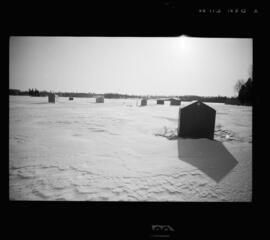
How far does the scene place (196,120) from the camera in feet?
11.6

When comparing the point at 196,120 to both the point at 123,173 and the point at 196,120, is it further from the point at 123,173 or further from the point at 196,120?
the point at 123,173

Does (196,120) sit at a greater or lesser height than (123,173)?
greater

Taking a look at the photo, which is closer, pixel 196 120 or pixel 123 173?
pixel 123 173

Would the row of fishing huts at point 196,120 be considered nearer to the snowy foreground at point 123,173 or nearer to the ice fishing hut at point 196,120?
the ice fishing hut at point 196,120

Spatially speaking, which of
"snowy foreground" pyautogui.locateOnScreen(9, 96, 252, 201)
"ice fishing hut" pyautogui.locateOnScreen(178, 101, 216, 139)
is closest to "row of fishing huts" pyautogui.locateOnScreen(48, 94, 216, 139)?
"ice fishing hut" pyautogui.locateOnScreen(178, 101, 216, 139)

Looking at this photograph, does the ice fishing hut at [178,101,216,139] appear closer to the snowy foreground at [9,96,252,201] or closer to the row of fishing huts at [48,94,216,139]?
the row of fishing huts at [48,94,216,139]

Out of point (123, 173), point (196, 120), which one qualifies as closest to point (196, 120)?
point (196, 120)

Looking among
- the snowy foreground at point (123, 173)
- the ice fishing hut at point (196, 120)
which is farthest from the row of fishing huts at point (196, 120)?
the snowy foreground at point (123, 173)

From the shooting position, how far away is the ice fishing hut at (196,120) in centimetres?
351
